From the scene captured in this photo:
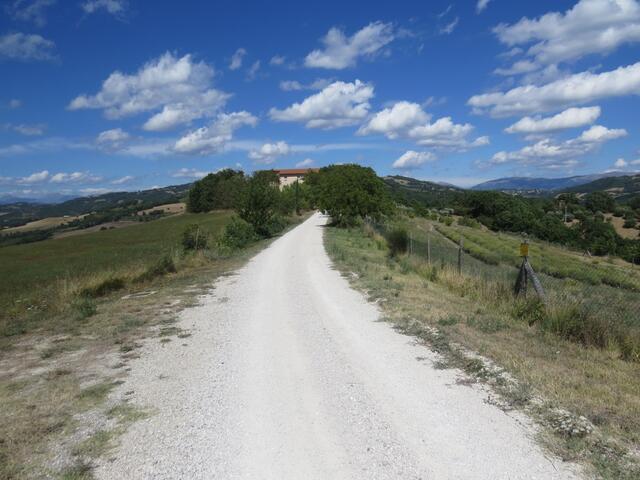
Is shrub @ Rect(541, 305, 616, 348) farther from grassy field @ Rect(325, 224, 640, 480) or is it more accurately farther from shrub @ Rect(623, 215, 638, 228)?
shrub @ Rect(623, 215, 638, 228)

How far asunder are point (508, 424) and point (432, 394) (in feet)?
3.19

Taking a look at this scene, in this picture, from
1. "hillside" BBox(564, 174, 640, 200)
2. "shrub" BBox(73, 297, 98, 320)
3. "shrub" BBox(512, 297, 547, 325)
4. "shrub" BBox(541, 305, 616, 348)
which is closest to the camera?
"shrub" BBox(541, 305, 616, 348)

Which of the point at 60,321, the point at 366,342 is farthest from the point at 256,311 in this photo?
the point at 60,321

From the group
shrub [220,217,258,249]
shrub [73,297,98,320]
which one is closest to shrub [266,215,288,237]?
shrub [220,217,258,249]

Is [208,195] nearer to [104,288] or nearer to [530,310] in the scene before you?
[104,288]

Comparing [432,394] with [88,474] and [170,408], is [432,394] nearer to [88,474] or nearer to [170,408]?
[170,408]

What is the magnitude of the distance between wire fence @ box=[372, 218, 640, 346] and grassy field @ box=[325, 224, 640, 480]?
2.74 feet

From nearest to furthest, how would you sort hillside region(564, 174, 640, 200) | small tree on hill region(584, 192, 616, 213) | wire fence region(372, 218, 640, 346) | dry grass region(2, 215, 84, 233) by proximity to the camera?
wire fence region(372, 218, 640, 346), dry grass region(2, 215, 84, 233), small tree on hill region(584, 192, 616, 213), hillside region(564, 174, 640, 200)

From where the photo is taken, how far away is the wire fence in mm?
8492

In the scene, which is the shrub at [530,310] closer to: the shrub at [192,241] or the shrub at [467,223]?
the shrub at [192,241]

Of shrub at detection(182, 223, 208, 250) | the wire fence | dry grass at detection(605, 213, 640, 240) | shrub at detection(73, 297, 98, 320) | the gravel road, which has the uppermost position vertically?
shrub at detection(182, 223, 208, 250)

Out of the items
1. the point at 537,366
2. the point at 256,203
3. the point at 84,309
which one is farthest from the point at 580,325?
the point at 256,203

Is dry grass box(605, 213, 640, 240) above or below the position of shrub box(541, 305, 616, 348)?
below

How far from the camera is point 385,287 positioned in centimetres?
1229
